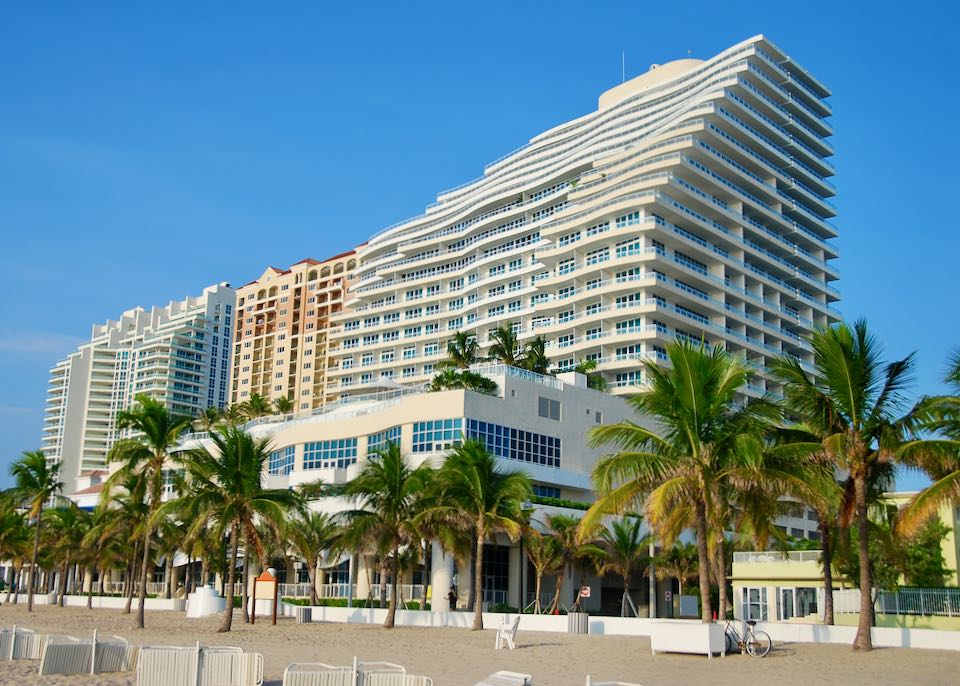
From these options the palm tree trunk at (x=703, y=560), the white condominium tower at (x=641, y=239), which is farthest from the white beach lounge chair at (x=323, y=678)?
the white condominium tower at (x=641, y=239)

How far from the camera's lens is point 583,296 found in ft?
293

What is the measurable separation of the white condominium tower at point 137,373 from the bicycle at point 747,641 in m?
162

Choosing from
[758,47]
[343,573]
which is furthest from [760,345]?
[343,573]

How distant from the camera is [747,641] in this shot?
24906mm

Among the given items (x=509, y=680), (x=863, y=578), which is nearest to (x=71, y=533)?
(x=863, y=578)

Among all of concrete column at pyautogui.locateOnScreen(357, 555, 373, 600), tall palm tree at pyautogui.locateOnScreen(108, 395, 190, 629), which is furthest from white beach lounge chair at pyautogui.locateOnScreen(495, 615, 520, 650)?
concrete column at pyautogui.locateOnScreen(357, 555, 373, 600)

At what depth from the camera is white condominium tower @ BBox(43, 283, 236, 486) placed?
182125mm

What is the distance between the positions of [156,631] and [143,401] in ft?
26.6

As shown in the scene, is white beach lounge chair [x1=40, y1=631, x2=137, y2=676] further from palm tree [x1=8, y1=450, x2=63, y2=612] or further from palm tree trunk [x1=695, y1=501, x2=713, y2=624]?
palm tree [x1=8, y1=450, x2=63, y2=612]

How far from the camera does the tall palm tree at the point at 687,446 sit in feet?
85.0

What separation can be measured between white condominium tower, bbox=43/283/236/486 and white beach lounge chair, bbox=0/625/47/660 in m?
161

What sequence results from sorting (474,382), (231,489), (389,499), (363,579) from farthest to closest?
(474,382), (363,579), (389,499), (231,489)

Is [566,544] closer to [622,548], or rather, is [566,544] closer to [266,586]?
[622,548]

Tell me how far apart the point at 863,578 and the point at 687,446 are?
18.0ft
